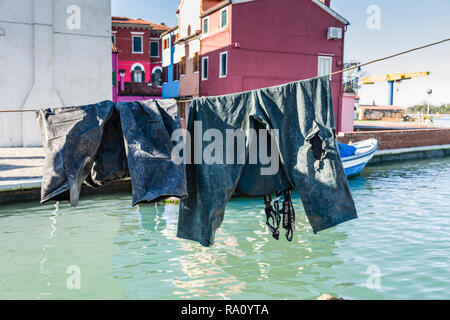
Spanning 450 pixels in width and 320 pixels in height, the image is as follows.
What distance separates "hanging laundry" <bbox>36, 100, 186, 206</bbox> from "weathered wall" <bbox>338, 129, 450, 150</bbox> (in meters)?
16.2

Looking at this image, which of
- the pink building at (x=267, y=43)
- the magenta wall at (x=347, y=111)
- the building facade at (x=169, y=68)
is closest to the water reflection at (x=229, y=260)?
the pink building at (x=267, y=43)

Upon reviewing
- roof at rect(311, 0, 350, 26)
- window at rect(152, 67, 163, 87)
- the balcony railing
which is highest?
roof at rect(311, 0, 350, 26)

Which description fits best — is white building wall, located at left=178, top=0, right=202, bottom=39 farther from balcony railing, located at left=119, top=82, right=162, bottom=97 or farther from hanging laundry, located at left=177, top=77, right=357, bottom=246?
hanging laundry, located at left=177, top=77, right=357, bottom=246

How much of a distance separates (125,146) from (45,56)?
14.2m

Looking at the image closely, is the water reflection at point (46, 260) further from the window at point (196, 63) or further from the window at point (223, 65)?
the window at point (196, 63)

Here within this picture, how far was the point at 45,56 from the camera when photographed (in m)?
16.4

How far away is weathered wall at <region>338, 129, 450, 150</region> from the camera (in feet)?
64.0

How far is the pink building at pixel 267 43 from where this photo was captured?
20.6 metres

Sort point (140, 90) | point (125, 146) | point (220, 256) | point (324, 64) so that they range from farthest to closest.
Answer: point (140, 90)
point (324, 64)
point (220, 256)
point (125, 146)

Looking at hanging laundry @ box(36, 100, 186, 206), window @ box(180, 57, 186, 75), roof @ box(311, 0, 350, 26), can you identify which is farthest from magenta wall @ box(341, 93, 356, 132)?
hanging laundry @ box(36, 100, 186, 206)

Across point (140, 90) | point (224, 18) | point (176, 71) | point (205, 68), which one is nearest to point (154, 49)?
point (140, 90)

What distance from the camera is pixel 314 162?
13.8 feet

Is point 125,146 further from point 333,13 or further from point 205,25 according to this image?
point 333,13
